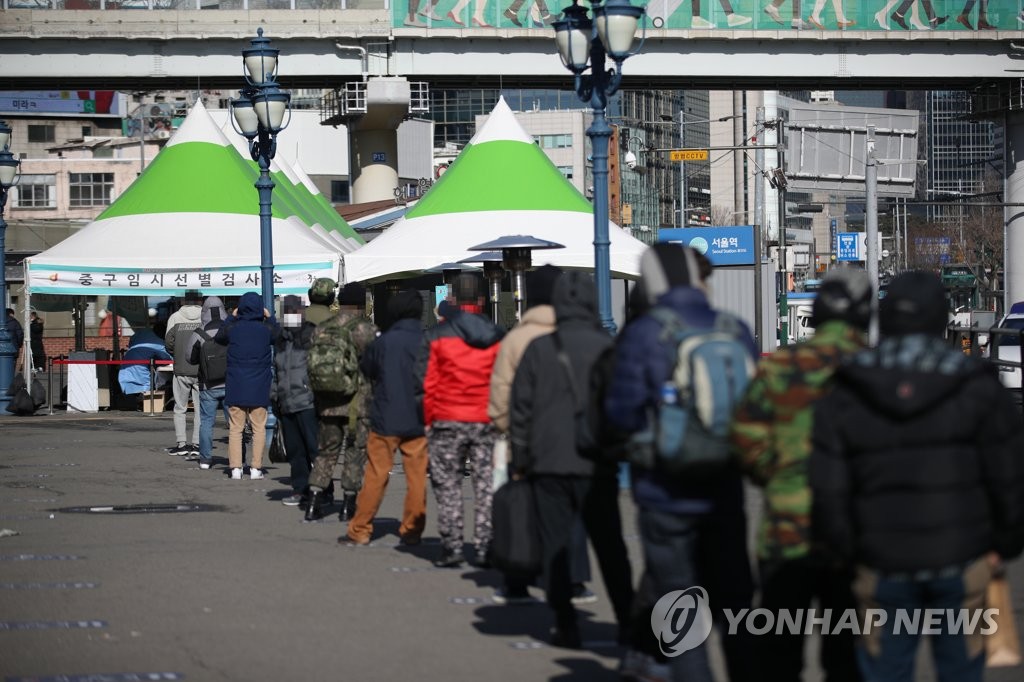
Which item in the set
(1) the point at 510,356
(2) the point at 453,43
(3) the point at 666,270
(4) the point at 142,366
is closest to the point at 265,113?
(4) the point at 142,366

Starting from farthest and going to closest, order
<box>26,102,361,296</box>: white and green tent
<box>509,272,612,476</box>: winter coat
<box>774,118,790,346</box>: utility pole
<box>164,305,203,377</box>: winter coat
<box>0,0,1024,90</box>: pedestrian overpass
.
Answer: <box>774,118,790,346</box>: utility pole → <box>0,0,1024,90</box>: pedestrian overpass → <box>26,102,361,296</box>: white and green tent → <box>164,305,203,377</box>: winter coat → <box>509,272,612,476</box>: winter coat

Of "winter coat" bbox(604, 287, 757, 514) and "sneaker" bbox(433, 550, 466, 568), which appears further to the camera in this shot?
"sneaker" bbox(433, 550, 466, 568)

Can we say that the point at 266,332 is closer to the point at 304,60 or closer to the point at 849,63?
the point at 304,60

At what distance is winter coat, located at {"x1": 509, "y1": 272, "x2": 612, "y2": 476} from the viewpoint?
823cm

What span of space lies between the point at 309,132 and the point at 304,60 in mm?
43770

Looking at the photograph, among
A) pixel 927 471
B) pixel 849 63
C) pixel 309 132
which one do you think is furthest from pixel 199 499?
pixel 309 132

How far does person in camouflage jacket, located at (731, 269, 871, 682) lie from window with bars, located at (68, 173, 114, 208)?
8496 centimetres

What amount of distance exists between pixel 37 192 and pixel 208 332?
2909 inches

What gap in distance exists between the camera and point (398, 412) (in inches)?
456

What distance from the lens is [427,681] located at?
7.55 metres

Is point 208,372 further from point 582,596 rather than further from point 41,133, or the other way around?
point 41,133

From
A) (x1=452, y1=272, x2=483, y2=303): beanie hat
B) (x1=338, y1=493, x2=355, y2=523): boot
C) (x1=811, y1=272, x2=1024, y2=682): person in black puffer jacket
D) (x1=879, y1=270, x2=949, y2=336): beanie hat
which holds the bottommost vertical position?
(x1=338, y1=493, x2=355, y2=523): boot

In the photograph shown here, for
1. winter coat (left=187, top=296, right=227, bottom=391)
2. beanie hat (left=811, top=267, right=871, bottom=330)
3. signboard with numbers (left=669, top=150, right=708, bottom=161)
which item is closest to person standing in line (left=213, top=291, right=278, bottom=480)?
winter coat (left=187, top=296, right=227, bottom=391)

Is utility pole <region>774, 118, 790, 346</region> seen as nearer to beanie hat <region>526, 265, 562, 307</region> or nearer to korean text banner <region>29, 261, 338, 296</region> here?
korean text banner <region>29, 261, 338, 296</region>
